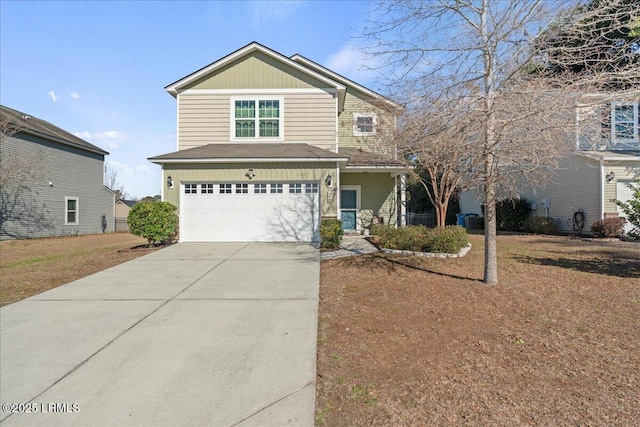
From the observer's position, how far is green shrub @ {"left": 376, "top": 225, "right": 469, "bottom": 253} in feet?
31.1

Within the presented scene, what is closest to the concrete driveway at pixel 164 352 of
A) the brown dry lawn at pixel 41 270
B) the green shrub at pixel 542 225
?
the brown dry lawn at pixel 41 270

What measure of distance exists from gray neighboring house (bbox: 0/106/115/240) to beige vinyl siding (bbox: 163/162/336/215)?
10.3 m

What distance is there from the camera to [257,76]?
14.2 m

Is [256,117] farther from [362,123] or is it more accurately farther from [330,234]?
[330,234]

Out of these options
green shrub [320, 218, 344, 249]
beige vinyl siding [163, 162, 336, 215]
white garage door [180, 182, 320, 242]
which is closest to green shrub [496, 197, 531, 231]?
beige vinyl siding [163, 162, 336, 215]

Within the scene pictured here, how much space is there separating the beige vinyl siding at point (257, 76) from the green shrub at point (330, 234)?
6.16m

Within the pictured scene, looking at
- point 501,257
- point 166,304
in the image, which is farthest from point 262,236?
point 501,257

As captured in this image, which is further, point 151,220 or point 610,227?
point 610,227

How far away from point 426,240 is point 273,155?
5857 mm

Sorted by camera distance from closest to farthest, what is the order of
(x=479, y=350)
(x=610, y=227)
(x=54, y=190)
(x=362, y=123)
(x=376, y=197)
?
(x=479, y=350)
(x=610, y=227)
(x=376, y=197)
(x=362, y=123)
(x=54, y=190)

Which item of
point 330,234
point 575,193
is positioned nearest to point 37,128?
point 330,234

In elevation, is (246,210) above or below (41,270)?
above

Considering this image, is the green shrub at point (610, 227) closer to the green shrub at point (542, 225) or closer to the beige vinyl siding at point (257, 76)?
the green shrub at point (542, 225)

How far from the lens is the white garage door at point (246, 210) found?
1267 cm
